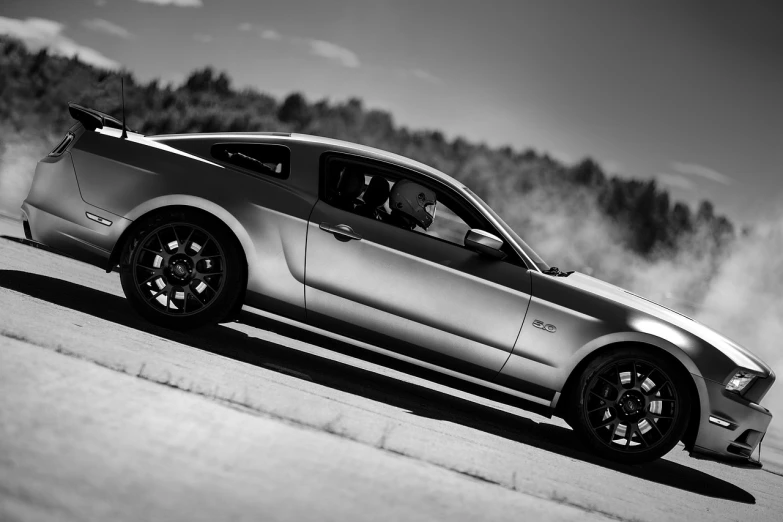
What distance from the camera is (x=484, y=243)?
4898 mm

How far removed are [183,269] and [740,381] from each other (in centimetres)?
352

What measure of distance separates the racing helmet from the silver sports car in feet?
0.26

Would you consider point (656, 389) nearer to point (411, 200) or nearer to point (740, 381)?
point (740, 381)

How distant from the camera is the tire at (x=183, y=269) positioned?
197 inches

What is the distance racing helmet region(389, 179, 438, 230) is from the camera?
5.26 m

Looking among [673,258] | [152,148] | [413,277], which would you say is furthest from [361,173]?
[673,258]

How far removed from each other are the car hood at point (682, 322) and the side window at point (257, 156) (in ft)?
6.36

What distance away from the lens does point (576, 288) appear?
507 centimetres

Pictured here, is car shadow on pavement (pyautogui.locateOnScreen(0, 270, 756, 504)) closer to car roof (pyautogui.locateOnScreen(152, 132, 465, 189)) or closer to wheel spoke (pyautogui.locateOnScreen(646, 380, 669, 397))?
wheel spoke (pyautogui.locateOnScreen(646, 380, 669, 397))

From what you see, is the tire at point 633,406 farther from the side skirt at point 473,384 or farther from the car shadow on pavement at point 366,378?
the side skirt at point 473,384

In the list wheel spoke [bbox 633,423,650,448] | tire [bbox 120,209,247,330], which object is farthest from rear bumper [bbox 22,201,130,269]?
wheel spoke [bbox 633,423,650,448]

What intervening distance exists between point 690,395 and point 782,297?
16992 millimetres

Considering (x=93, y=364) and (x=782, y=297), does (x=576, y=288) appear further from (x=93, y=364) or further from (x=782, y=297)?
(x=782, y=297)

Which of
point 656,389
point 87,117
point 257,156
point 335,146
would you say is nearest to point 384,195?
point 335,146
